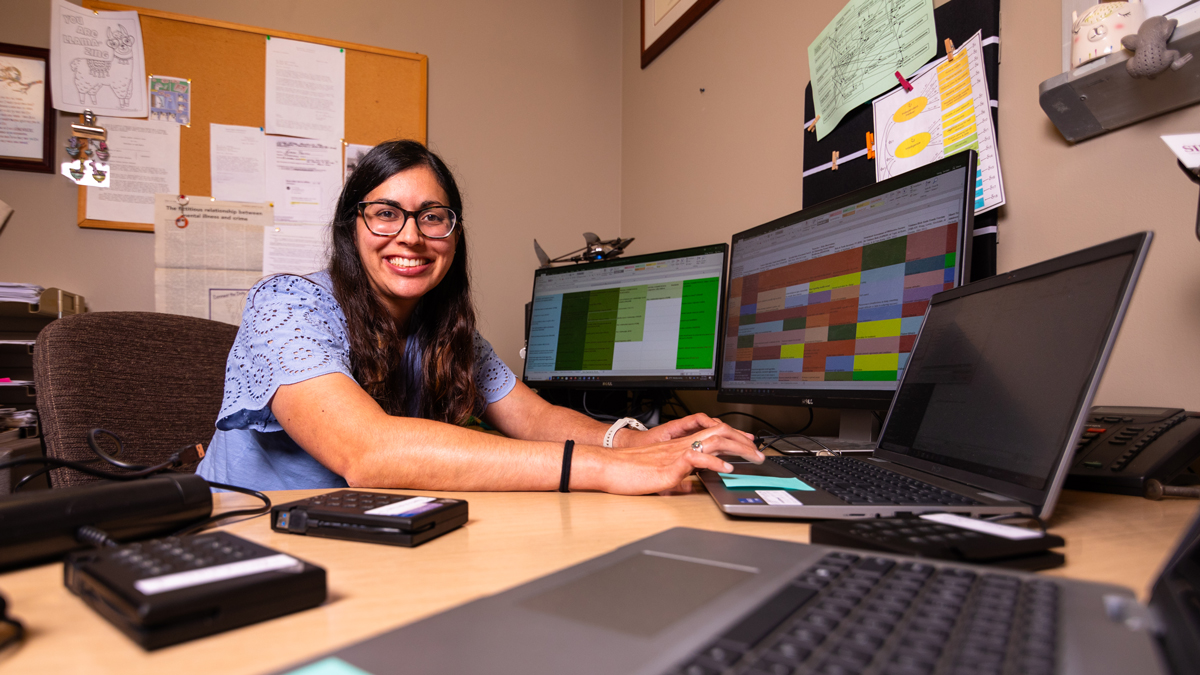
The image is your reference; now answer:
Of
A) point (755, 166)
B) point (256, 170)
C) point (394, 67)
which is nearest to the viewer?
point (755, 166)

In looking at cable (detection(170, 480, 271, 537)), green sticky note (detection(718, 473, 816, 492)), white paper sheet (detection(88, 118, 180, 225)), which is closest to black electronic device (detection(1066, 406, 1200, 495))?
green sticky note (detection(718, 473, 816, 492))

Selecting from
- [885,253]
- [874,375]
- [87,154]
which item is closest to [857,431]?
[874,375]

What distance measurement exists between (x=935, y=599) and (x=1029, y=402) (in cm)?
36

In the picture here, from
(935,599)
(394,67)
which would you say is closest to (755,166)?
(394,67)

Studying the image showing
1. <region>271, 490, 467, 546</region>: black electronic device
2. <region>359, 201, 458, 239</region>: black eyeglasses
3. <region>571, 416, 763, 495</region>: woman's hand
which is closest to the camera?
<region>271, 490, 467, 546</region>: black electronic device

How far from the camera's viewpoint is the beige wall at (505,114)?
1910mm

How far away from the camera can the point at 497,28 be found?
6.96 ft

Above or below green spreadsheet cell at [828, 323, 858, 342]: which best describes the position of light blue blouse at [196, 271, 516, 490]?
below

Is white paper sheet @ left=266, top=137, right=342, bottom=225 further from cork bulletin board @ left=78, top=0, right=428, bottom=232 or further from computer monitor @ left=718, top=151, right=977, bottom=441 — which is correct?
computer monitor @ left=718, top=151, right=977, bottom=441

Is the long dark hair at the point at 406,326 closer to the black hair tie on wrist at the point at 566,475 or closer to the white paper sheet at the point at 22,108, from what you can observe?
the black hair tie on wrist at the point at 566,475

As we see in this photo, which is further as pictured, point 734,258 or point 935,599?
point 734,258

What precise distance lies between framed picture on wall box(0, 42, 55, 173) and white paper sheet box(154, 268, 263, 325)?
40 cm

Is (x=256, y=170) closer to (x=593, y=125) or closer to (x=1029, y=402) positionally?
(x=593, y=125)

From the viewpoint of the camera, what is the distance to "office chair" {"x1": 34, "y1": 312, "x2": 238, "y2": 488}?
3.10 ft
